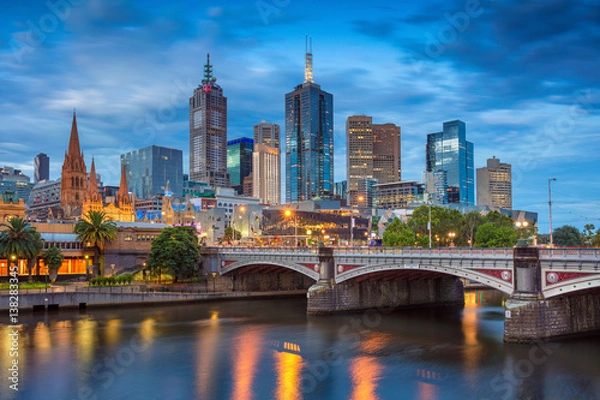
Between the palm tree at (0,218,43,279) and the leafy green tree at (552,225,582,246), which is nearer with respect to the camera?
the palm tree at (0,218,43,279)

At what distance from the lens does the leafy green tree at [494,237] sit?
110625 millimetres

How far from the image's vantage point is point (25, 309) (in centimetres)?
7456

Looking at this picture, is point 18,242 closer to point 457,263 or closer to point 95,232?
point 95,232

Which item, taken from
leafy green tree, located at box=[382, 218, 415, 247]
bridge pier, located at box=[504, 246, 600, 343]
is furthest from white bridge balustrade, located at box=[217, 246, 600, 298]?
leafy green tree, located at box=[382, 218, 415, 247]

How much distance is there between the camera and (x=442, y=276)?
7919cm

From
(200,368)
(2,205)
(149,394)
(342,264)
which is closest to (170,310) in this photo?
(342,264)

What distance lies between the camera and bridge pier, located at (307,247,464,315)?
2864 inches

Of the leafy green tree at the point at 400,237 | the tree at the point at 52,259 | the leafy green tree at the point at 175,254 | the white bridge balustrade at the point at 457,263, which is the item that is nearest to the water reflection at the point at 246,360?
Result: the white bridge balustrade at the point at 457,263

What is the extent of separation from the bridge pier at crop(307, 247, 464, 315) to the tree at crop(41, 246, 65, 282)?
147ft

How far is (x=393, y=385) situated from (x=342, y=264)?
3209 centimetres

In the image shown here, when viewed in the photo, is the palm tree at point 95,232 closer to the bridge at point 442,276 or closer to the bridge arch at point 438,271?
the bridge at point 442,276

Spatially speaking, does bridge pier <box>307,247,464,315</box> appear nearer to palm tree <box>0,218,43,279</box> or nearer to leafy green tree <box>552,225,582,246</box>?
palm tree <box>0,218,43,279</box>

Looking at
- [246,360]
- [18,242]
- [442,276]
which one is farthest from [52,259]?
[442,276]

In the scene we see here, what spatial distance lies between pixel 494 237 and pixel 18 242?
85482 millimetres
